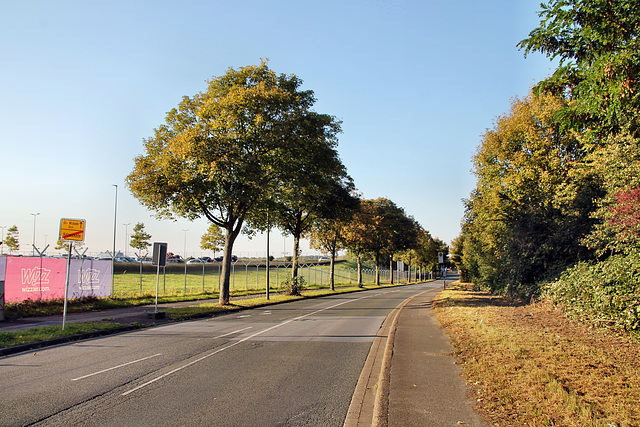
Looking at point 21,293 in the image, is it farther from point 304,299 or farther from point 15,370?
point 304,299

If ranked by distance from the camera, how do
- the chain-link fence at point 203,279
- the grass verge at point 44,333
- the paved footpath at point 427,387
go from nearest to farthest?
the paved footpath at point 427,387 < the grass verge at point 44,333 < the chain-link fence at point 203,279

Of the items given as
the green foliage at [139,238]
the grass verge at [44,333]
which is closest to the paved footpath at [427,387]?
the grass verge at [44,333]

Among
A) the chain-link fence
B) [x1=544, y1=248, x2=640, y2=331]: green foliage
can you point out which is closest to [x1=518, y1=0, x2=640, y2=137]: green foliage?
[x1=544, y1=248, x2=640, y2=331]: green foliage

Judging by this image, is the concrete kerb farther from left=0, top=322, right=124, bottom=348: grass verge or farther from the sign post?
the sign post

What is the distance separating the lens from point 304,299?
→ 3058 cm

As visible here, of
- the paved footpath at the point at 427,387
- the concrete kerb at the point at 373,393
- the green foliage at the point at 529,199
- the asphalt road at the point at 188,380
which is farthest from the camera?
the green foliage at the point at 529,199

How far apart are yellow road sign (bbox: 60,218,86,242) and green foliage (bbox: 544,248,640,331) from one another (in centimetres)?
1460

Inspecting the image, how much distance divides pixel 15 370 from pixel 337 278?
6285cm

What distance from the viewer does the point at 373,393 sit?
22.3 feet

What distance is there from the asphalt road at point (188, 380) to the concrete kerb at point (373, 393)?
0.17m

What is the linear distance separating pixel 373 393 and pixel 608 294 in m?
6.83

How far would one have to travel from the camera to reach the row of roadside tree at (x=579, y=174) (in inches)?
286

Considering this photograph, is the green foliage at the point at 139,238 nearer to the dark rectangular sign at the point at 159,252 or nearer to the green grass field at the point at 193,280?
the green grass field at the point at 193,280

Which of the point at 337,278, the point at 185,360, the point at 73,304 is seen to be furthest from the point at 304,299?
the point at 337,278
